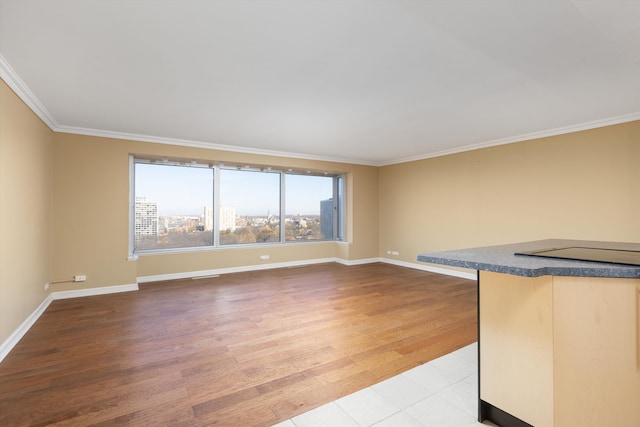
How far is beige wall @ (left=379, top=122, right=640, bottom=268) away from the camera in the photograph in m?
3.82

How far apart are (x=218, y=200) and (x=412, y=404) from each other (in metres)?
5.13

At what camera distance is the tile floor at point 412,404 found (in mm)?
1753

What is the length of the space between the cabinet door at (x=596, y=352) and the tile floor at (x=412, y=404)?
21.4 inches

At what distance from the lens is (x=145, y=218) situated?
5285 millimetres

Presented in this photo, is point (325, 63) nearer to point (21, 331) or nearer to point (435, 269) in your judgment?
point (21, 331)

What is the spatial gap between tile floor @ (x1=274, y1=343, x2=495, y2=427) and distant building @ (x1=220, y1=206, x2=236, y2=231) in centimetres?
473

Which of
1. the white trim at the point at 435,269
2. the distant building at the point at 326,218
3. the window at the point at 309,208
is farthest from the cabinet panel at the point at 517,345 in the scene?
the distant building at the point at 326,218

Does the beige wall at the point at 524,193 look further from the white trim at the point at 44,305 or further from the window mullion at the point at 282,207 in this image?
the white trim at the point at 44,305

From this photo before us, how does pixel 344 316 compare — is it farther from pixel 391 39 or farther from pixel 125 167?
pixel 125 167

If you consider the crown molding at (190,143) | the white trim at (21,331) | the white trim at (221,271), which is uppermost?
the crown molding at (190,143)

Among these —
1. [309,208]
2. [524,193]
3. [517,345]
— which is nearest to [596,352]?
[517,345]

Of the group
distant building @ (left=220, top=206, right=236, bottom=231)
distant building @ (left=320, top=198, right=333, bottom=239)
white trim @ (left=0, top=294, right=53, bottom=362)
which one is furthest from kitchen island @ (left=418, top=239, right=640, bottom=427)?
distant building @ (left=320, top=198, right=333, bottom=239)

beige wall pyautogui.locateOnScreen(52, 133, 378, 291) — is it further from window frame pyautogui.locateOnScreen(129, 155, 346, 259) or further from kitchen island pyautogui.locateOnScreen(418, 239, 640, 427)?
kitchen island pyautogui.locateOnScreen(418, 239, 640, 427)

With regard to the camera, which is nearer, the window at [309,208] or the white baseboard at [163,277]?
the white baseboard at [163,277]
